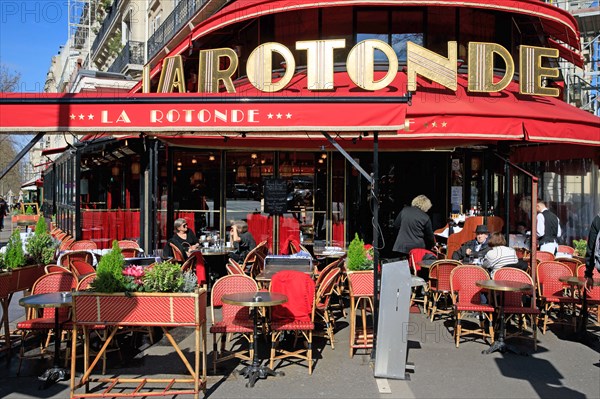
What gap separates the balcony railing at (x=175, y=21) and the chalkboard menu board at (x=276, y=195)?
303 inches

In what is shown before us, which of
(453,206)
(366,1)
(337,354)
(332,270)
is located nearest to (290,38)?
(366,1)

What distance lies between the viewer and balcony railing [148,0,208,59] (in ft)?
68.5

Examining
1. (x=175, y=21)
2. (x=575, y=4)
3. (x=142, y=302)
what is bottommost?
(x=142, y=302)

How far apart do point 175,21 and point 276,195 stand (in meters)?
11.5

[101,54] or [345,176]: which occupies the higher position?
[101,54]

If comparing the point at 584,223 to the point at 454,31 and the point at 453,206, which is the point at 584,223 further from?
the point at 454,31

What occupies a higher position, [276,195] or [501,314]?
[276,195]

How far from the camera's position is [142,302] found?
574 centimetres

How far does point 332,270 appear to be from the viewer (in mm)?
7789

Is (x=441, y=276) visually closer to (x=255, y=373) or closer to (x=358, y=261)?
(x=358, y=261)

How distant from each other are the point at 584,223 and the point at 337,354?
12.6 meters

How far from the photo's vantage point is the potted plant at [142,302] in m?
5.68

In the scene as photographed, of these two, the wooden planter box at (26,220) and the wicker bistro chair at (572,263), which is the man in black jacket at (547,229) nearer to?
the wicker bistro chair at (572,263)

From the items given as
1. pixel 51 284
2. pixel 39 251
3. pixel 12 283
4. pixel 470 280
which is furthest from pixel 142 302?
pixel 470 280
